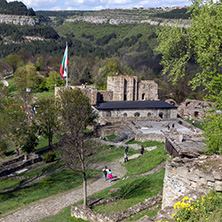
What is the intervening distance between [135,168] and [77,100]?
14310 millimetres

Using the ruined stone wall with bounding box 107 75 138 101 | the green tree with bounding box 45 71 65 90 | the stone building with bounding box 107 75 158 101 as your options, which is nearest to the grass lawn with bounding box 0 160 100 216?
the ruined stone wall with bounding box 107 75 138 101

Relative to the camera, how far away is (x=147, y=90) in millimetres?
53781

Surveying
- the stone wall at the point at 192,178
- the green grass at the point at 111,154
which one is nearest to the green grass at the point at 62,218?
the stone wall at the point at 192,178

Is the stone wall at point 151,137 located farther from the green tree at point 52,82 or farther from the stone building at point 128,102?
the green tree at point 52,82

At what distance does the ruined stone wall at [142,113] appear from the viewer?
43.3 m

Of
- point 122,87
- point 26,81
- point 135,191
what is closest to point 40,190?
point 135,191

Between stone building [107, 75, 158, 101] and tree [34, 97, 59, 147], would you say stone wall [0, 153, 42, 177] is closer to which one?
tree [34, 97, 59, 147]

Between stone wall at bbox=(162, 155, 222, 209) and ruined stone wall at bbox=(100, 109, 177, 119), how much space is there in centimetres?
3257

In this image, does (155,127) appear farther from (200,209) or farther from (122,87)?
(200,209)

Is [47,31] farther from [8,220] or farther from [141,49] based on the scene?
[8,220]

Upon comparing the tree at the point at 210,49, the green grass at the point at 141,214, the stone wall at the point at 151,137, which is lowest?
the stone wall at the point at 151,137

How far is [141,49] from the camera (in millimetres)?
150000

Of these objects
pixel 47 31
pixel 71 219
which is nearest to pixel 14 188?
pixel 71 219

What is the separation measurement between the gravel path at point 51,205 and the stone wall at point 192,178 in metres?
8.31
